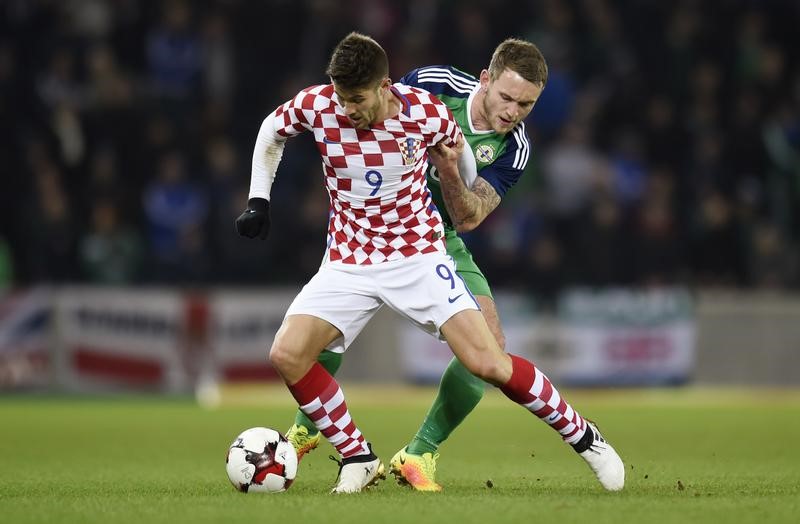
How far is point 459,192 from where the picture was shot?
6.37 m

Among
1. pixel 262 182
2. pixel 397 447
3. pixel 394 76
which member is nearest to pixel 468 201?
pixel 262 182

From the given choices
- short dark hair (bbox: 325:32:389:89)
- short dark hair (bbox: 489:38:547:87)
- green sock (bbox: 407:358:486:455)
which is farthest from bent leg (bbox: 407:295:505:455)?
short dark hair (bbox: 325:32:389:89)

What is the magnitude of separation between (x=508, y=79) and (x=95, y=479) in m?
2.84

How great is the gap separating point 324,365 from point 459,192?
116 centimetres

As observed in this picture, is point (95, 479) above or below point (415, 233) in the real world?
below

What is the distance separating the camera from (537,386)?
243 inches

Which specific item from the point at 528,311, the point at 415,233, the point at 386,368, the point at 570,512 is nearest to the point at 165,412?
the point at 386,368

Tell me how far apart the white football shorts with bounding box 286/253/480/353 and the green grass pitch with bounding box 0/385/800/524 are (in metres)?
0.80

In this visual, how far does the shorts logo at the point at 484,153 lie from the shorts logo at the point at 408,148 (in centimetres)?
84

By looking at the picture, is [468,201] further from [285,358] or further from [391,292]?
[285,358]

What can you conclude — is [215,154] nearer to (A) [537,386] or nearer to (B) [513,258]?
(B) [513,258]

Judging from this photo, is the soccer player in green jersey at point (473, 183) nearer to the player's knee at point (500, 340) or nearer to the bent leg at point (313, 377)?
the player's knee at point (500, 340)

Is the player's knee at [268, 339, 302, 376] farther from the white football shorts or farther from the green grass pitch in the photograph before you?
the green grass pitch

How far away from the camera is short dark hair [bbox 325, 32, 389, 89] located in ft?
18.9
